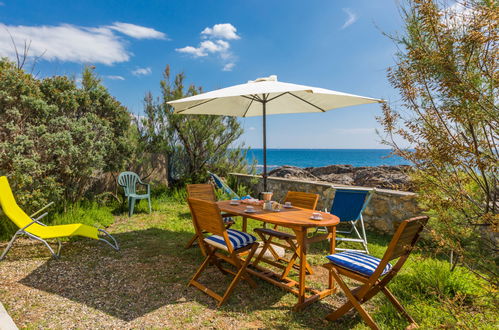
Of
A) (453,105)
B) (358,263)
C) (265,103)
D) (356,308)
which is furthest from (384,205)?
(453,105)

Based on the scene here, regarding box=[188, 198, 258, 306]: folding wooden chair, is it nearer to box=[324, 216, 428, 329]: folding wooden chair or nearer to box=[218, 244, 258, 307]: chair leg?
box=[218, 244, 258, 307]: chair leg

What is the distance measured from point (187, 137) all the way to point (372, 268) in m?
7.17

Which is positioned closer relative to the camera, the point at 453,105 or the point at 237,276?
the point at 453,105

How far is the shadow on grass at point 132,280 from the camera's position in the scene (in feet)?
8.91

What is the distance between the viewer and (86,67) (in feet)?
20.6

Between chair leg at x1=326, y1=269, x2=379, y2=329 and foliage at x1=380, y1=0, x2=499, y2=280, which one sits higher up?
foliage at x1=380, y1=0, x2=499, y2=280

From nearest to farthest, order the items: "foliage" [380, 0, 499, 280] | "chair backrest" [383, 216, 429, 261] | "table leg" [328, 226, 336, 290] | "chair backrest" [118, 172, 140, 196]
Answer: "foliage" [380, 0, 499, 280] → "chair backrest" [383, 216, 429, 261] → "table leg" [328, 226, 336, 290] → "chair backrest" [118, 172, 140, 196]

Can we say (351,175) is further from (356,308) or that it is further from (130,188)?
(356,308)

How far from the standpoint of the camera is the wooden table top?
278 cm

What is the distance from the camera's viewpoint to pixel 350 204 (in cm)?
443

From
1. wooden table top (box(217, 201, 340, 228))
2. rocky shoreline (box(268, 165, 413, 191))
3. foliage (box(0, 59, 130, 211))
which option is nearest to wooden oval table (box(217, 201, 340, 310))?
wooden table top (box(217, 201, 340, 228))

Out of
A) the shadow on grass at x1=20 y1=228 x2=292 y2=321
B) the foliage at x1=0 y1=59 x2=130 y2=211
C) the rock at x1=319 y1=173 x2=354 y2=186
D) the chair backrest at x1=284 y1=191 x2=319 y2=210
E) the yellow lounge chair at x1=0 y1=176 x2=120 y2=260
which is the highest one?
the foliage at x1=0 y1=59 x2=130 y2=211

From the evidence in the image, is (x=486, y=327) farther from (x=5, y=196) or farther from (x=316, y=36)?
(x=316, y=36)

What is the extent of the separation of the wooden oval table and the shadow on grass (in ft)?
0.54
